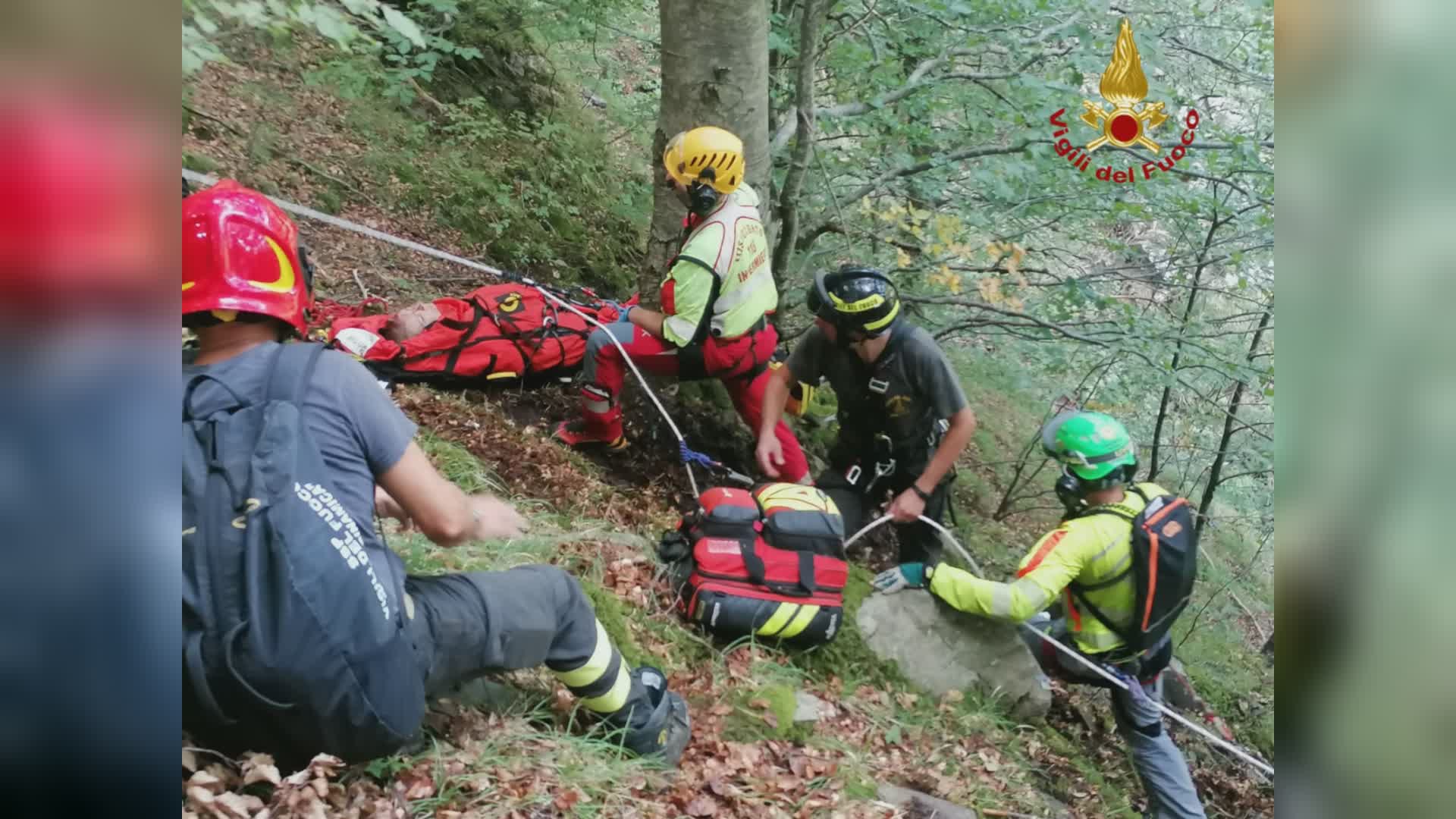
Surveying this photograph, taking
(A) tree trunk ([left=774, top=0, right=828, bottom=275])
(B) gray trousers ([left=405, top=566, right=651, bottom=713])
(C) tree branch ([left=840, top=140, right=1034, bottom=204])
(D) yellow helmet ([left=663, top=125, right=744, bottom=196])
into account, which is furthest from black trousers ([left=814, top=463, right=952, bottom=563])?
(B) gray trousers ([left=405, top=566, right=651, bottom=713])

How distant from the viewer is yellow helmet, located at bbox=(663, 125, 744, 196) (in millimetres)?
4723

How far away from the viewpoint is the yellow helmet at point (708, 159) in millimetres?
4723

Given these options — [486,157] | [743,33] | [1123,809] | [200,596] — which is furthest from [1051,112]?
[200,596]

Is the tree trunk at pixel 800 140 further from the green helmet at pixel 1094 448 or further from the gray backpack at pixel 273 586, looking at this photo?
the gray backpack at pixel 273 586

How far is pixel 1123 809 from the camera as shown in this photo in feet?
14.4

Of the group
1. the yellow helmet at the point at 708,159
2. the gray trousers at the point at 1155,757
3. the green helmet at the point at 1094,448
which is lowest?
the gray trousers at the point at 1155,757

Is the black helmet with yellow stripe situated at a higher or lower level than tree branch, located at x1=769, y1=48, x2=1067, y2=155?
lower

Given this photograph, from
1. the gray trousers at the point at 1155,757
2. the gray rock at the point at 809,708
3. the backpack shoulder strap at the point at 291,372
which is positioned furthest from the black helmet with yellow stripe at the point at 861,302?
the backpack shoulder strap at the point at 291,372

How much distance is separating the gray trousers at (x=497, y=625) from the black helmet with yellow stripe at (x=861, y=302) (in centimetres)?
246

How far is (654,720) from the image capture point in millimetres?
3072

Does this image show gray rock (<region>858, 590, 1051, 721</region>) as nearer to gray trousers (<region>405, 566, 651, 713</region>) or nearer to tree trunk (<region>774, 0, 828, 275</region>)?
gray trousers (<region>405, 566, 651, 713</region>)
